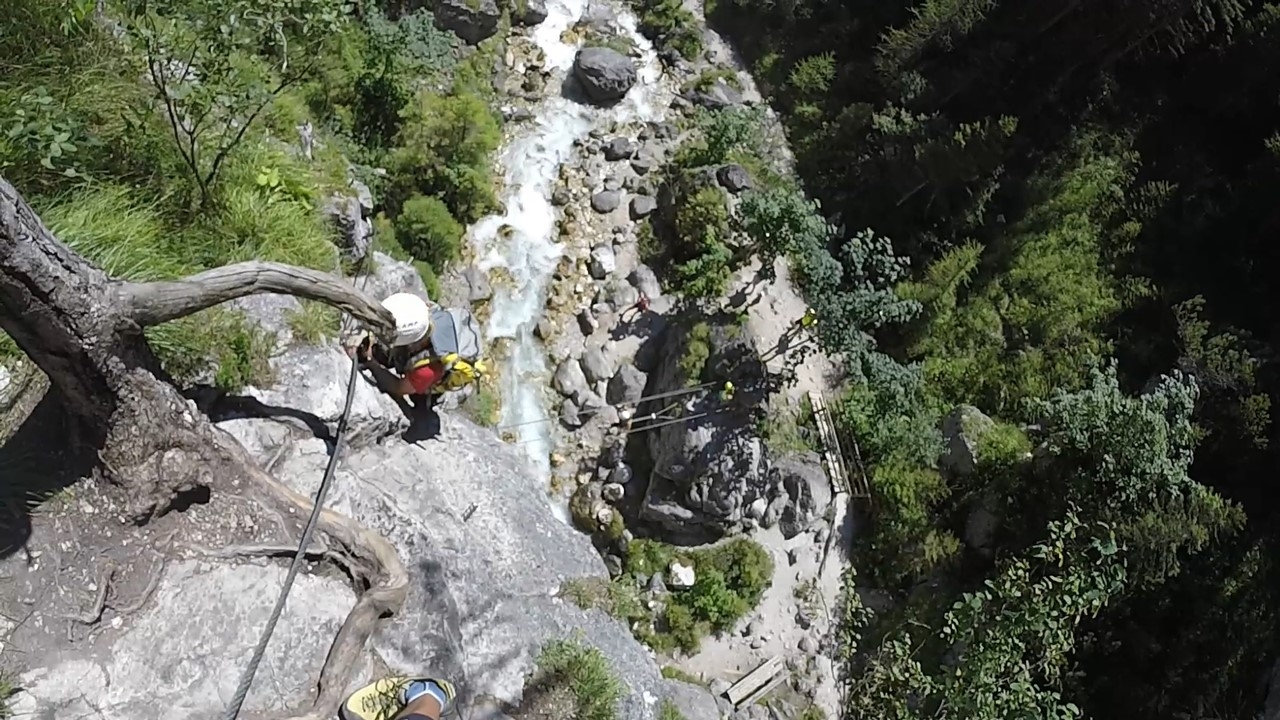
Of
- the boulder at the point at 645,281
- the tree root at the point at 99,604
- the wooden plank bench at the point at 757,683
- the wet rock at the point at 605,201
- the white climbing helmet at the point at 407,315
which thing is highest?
the white climbing helmet at the point at 407,315

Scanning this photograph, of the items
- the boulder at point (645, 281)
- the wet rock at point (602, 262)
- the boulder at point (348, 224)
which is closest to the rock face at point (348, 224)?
the boulder at point (348, 224)

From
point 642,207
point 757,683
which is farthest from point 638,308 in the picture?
point 757,683

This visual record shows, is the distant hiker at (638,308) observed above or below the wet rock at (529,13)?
below

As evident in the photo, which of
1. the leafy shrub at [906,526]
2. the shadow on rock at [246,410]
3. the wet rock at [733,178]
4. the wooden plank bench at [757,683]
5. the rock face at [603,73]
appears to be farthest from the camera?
the rock face at [603,73]

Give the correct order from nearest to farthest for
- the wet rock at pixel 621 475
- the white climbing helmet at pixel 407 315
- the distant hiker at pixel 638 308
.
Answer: the white climbing helmet at pixel 407 315
the wet rock at pixel 621 475
the distant hiker at pixel 638 308

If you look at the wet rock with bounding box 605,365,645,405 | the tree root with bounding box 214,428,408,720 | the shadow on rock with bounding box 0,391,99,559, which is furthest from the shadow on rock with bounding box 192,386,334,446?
Result: the wet rock with bounding box 605,365,645,405

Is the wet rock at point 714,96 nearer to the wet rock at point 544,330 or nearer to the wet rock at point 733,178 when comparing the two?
the wet rock at point 733,178

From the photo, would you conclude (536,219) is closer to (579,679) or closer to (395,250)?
(395,250)

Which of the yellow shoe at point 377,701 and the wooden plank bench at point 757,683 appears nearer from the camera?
the yellow shoe at point 377,701
